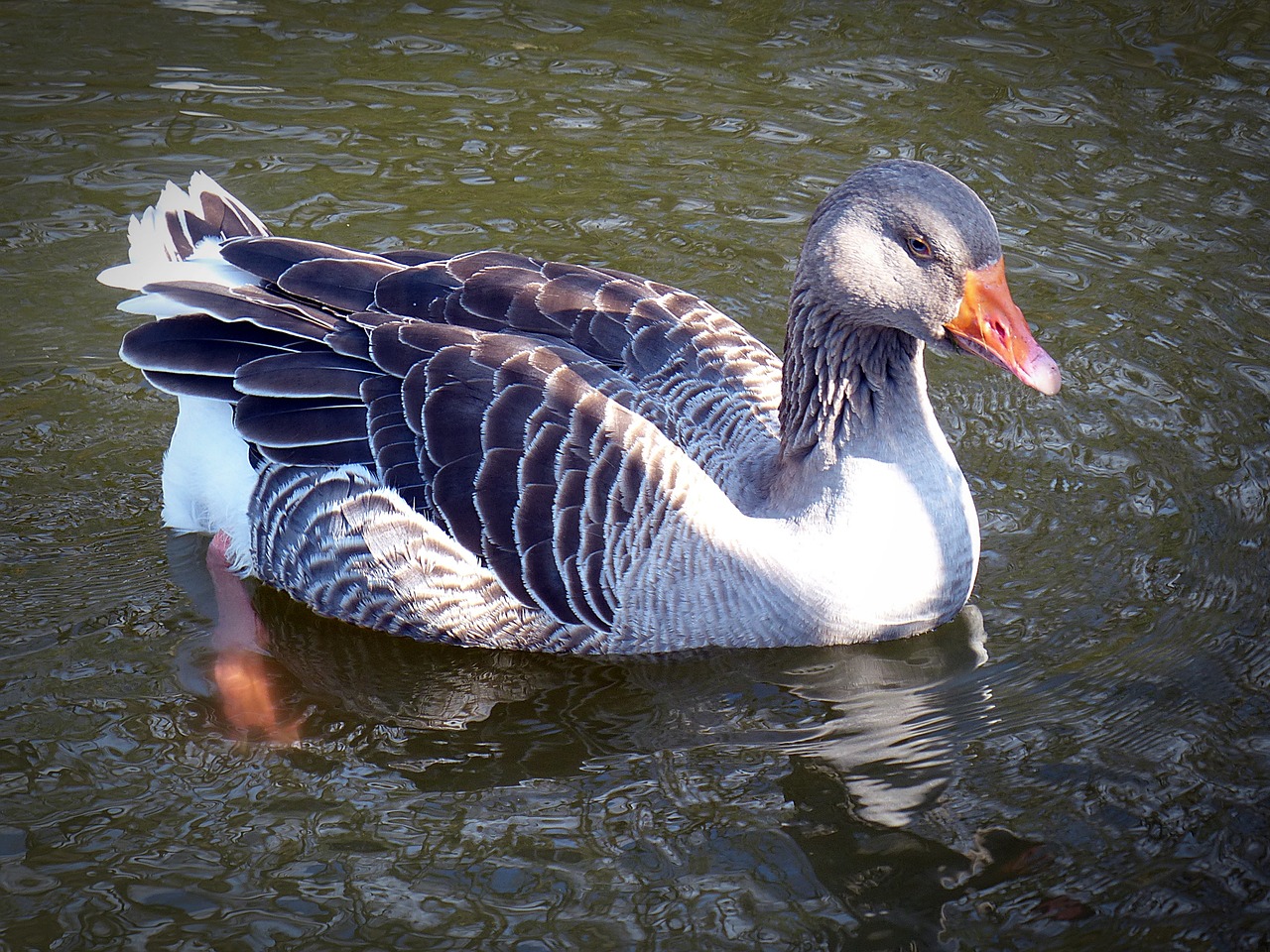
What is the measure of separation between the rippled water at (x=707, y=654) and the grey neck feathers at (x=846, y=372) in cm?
97

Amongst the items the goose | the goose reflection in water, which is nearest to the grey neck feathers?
the goose

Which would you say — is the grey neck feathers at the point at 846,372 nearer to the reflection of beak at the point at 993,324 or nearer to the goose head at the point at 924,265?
the goose head at the point at 924,265

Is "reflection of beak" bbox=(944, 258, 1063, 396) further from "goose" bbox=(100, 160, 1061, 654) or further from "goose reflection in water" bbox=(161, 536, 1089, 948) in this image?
"goose reflection in water" bbox=(161, 536, 1089, 948)

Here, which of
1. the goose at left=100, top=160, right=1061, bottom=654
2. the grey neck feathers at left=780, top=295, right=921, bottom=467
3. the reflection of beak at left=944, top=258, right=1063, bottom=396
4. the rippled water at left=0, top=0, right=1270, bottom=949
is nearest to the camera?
the rippled water at left=0, top=0, right=1270, bottom=949

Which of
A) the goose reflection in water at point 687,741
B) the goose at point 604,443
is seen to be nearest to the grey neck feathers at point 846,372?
the goose at point 604,443

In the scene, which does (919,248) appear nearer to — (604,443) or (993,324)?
(993,324)

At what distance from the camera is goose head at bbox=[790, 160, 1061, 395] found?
5289 mm

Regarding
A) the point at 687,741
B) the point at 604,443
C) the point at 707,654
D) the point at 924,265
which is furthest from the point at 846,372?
the point at 687,741

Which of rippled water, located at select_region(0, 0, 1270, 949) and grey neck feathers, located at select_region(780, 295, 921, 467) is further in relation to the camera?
grey neck feathers, located at select_region(780, 295, 921, 467)

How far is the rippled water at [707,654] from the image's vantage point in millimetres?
4746

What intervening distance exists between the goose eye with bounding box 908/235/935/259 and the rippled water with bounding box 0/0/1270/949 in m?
1.68

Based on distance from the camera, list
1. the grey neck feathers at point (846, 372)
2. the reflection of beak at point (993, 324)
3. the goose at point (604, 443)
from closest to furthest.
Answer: the reflection of beak at point (993, 324) → the goose at point (604, 443) → the grey neck feathers at point (846, 372)

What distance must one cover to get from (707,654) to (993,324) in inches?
70.1

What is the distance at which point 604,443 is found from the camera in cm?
562
